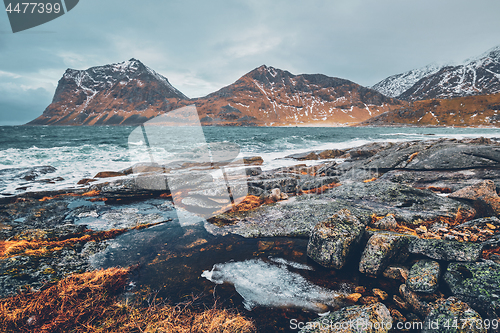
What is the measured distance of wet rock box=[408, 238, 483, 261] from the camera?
4.45 meters

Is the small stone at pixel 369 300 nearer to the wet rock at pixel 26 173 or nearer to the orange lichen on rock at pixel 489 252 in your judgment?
the orange lichen on rock at pixel 489 252

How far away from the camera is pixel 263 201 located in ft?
37.3

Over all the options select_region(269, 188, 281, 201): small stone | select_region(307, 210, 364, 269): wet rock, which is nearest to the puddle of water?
select_region(307, 210, 364, 269): wet rock

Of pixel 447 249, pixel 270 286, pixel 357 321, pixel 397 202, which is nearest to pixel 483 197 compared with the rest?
pixel 397 202

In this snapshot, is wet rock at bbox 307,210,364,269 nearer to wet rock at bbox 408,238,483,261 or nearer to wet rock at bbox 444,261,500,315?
wet rock at bbox 408,238,483,261

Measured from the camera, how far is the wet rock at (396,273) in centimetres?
481

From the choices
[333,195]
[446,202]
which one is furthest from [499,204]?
[333,195]

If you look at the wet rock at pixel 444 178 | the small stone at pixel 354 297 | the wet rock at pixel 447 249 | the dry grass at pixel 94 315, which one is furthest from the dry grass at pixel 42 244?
the wet rock at pixel 444 178

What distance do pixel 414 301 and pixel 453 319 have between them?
0.71m

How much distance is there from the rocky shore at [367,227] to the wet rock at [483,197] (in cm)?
3

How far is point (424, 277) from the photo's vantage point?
433cm

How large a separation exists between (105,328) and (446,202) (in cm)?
1134

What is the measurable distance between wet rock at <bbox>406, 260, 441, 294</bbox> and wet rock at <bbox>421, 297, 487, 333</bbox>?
365 millimetres

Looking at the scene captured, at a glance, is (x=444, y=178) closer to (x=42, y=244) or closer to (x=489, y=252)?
(x=489, y=252)
